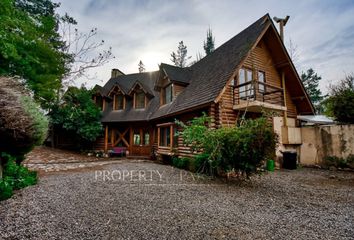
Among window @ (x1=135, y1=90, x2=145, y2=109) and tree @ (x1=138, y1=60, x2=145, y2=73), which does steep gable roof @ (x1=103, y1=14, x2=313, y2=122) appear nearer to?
window @ (x1=135, y1=90, x2=145, y2=109)

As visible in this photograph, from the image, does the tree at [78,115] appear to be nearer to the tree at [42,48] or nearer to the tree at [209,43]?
the tree at [42,48]

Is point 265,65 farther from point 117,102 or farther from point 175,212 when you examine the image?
point 117,102

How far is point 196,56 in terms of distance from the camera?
3378 centimetres

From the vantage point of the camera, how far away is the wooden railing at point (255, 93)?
29.8 feet

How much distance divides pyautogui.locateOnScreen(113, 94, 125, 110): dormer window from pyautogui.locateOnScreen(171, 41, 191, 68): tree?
2084cm

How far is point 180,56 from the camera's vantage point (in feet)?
119

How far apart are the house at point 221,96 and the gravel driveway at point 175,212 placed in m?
3.92

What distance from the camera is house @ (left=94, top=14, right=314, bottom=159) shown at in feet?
29.9

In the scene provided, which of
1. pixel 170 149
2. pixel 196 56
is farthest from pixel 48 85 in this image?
pixel 196 56

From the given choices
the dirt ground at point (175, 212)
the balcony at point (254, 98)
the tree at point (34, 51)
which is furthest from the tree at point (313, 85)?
the tree at point (34, 51)

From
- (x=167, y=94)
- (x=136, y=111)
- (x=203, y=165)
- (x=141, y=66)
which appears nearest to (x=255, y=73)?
(x=167, y=94)

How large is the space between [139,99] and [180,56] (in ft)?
75.7

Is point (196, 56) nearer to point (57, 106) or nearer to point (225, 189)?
point (57, 106)

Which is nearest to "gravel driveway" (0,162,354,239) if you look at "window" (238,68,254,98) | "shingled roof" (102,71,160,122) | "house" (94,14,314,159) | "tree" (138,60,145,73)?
"house" (94,14,314,159)
